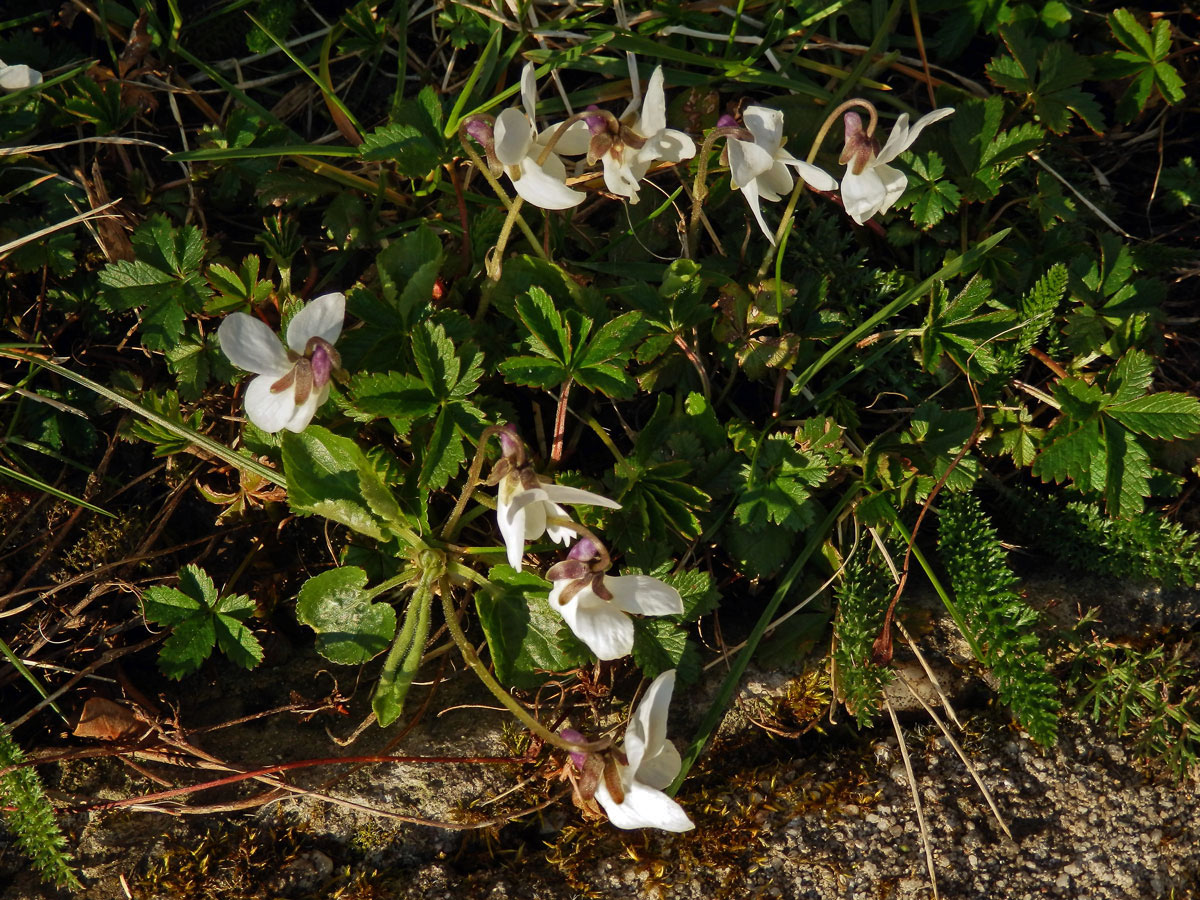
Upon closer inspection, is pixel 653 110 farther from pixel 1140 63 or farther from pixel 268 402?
pixel 1140 63

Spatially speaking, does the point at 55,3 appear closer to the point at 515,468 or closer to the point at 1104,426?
the point at 515,468

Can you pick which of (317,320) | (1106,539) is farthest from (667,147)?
(1106,539)

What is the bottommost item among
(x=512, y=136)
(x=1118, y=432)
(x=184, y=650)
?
(x=184, y=650)

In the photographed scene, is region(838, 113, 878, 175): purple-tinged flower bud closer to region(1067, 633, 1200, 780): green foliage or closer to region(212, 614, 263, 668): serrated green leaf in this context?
region(1067, 633, 1200, 780): green foliage

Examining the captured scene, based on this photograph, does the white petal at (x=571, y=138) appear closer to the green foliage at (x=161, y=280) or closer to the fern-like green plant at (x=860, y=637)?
the green foliage at (x=161, y=280)

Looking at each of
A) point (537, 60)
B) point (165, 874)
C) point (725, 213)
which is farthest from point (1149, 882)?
point (537, 60)

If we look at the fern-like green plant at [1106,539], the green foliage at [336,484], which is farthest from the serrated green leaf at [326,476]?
the fern-like green plant at [1106,539]

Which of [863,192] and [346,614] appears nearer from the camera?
[863,192]

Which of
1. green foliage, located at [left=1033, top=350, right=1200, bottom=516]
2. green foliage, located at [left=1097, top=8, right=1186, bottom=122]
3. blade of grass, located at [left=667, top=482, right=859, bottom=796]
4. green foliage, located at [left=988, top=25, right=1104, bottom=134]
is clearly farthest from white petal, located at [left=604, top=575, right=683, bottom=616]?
green foliage, located at [left=1097, top=8, right=1186, bottom=122]
